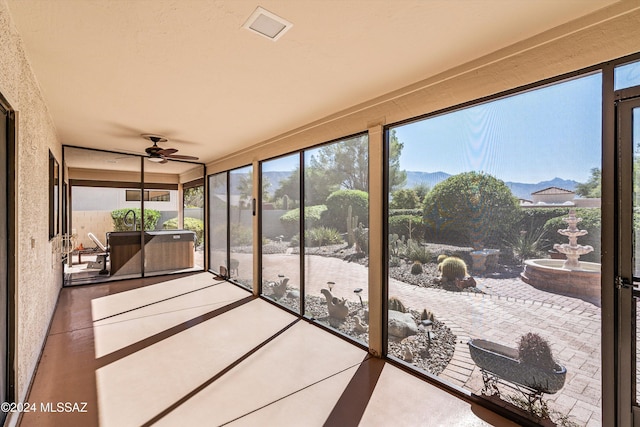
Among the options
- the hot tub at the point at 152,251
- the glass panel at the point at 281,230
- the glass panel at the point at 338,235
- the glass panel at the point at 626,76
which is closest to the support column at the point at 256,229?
the glass panel at the point at 281,230

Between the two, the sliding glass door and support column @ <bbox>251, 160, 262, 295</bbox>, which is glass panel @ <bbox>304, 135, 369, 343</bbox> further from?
the sliding glass door

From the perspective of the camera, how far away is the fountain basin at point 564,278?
1.89 m

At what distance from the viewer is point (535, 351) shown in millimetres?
2129

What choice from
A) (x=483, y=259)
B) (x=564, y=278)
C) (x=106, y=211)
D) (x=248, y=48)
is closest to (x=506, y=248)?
(x=483, y=259)

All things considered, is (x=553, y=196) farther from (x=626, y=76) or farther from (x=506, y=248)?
(x=626, y=76)

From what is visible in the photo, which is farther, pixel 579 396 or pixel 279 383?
pixel 279 383

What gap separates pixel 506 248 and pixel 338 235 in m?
1.87

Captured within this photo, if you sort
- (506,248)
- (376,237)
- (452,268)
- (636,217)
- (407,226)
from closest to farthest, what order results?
(636,217)
(506,248)
(452,268)
(407,226)
(376,237)

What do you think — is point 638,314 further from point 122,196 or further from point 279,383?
point 122,196

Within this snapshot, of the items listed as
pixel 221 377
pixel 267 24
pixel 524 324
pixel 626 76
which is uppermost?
pixel 267 24

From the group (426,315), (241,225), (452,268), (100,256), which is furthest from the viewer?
(100,256)

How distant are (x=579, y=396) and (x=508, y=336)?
1.59ft

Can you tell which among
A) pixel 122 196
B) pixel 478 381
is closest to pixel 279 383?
pixel 478 381

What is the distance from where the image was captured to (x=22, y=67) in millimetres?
2229
